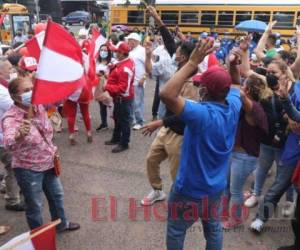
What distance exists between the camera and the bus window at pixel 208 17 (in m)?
20.9

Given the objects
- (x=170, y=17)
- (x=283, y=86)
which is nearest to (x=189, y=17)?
(x=170, y=17)

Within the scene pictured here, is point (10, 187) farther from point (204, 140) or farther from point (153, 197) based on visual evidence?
point (204, 140)

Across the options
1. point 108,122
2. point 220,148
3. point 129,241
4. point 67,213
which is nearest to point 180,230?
point 220,148

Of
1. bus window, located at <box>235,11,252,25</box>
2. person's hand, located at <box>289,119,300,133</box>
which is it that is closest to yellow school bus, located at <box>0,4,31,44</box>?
bus window, located at <box>235,11,252,25</box>

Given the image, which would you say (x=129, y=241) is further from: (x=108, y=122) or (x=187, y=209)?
(x=108, y=122)

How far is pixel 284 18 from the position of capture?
19.7 metres

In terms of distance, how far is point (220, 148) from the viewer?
107 inches

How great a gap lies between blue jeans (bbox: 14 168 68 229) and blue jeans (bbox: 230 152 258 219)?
5.75 ft

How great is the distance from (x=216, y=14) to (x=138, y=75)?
14.6 m

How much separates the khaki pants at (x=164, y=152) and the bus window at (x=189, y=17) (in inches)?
725

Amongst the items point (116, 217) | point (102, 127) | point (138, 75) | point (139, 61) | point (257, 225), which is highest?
point (139, 61)

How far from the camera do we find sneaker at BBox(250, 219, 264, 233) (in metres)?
4.04

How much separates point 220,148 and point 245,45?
1.21 m

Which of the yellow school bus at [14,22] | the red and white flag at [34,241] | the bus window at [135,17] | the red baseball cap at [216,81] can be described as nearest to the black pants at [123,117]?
the red and white flag at [34,241]
